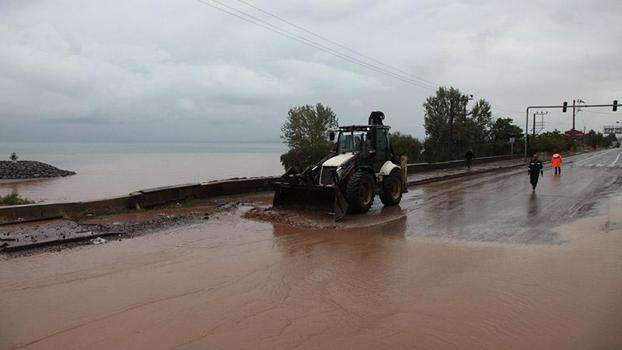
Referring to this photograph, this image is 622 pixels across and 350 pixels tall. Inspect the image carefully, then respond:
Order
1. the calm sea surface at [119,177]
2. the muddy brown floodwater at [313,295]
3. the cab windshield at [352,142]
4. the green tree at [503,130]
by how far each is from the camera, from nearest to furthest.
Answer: the muddy brown floodwater at [313,295]
the cab windshield at [352,142]
the calm sea surface at [119,177]
the green tree at [503,130]

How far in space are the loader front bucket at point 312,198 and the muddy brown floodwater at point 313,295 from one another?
203 centimetres

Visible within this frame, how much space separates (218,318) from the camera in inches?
222

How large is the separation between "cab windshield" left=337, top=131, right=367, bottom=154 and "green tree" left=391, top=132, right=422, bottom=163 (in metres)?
42.4

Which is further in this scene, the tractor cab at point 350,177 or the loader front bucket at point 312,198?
the tractor cab at point 350,177

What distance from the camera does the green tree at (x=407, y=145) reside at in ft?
186

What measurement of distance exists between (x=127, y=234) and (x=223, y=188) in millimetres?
6580

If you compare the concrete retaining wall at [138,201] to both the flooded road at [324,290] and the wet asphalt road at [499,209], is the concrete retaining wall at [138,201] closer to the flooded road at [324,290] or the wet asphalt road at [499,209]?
A: the flooded road at [324,290]

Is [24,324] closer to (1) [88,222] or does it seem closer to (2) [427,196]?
(1) [88,222]

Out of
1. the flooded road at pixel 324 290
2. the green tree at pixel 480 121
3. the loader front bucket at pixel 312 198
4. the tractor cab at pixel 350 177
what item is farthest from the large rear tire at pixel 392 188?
the green tree at pixel 480 121

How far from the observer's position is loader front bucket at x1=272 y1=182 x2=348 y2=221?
1189 cm

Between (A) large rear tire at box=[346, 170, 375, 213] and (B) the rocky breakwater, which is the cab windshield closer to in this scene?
(A) large rear tire at box=[346, 170, 375, 213]

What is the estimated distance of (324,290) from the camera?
22.2ft

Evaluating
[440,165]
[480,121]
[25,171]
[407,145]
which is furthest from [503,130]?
[25,171]

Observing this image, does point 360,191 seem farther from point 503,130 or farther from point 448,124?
point 503,130
